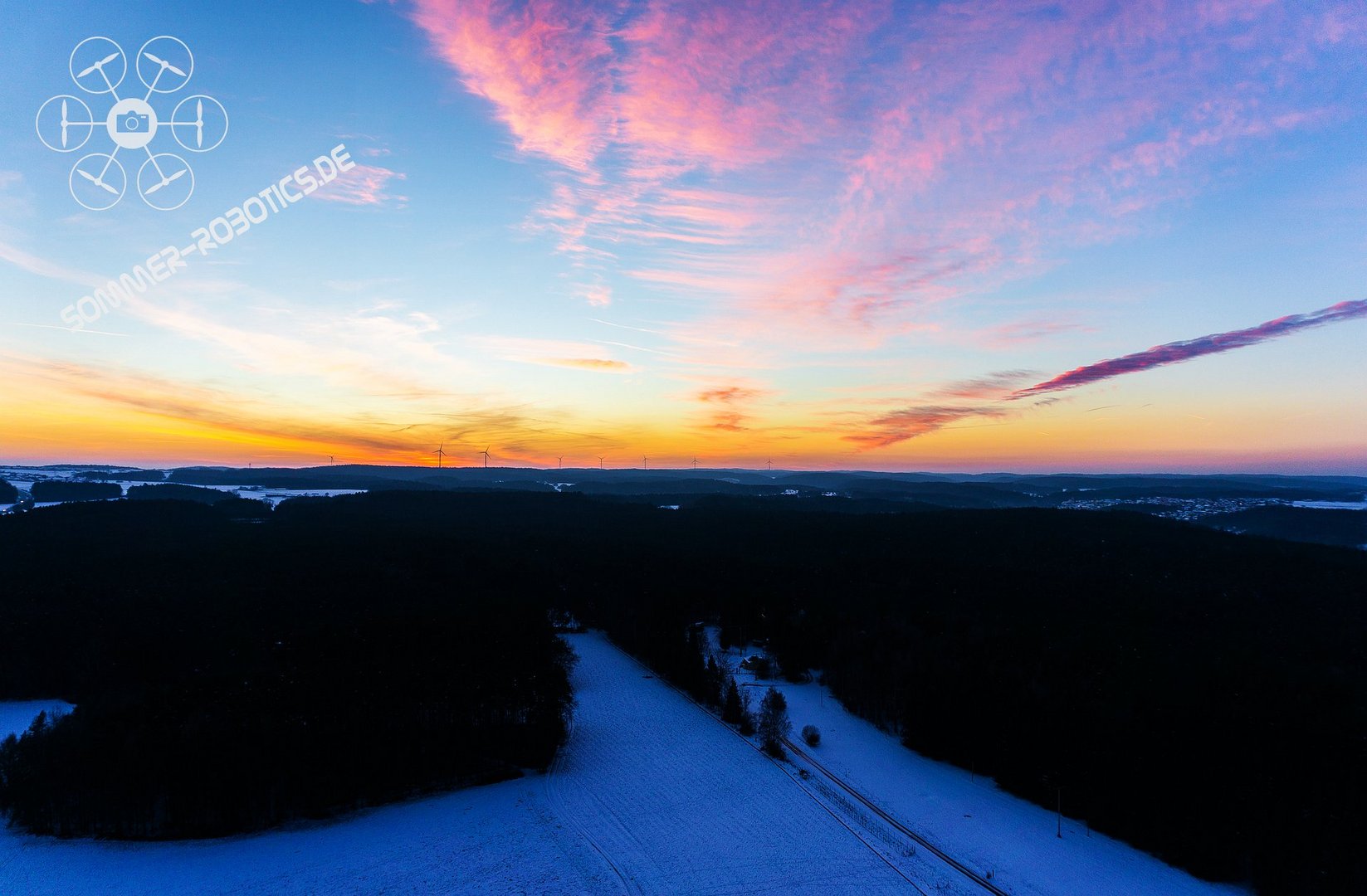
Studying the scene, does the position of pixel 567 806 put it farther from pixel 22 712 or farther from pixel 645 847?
pixel 22 712

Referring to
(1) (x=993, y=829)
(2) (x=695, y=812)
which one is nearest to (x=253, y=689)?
(2) (x=695, y=812)

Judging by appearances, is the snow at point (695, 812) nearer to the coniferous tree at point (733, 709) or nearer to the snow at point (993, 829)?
the coniferous tree at point (733, 709)

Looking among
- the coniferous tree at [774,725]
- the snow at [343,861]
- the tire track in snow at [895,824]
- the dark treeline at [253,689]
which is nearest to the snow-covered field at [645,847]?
the snow at [343,861]

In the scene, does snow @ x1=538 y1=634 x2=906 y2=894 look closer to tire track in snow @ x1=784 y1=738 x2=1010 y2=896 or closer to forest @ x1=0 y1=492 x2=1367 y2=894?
tire track in snow @ x1=784 y1=738 x2=1010 y2=896

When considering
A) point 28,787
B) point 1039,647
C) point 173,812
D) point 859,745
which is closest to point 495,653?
point 173,812

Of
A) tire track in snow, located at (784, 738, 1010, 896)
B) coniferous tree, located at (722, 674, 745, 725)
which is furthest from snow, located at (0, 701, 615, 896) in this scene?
coniferous tree, located at (722, 674, 745, 725)

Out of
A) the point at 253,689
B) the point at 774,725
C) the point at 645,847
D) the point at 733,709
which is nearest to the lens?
the point at 645,847
